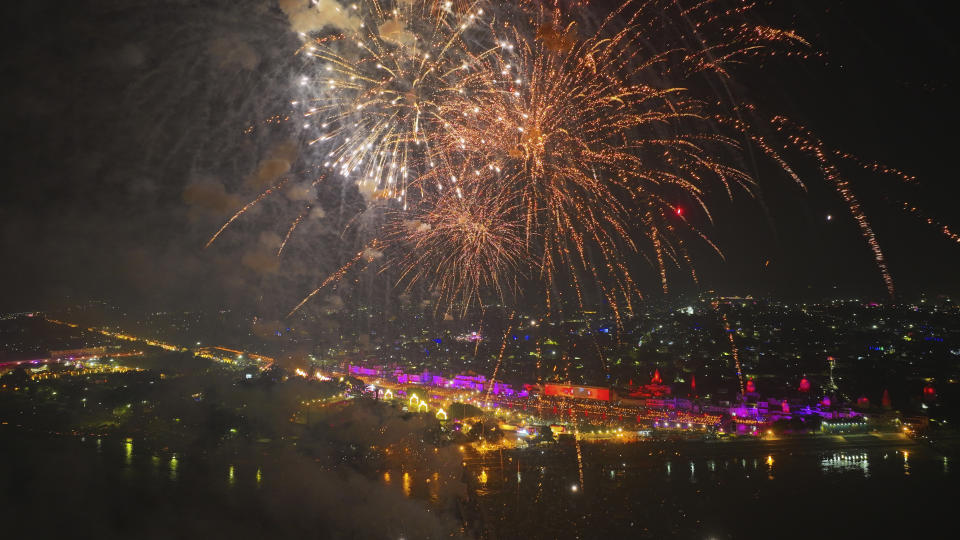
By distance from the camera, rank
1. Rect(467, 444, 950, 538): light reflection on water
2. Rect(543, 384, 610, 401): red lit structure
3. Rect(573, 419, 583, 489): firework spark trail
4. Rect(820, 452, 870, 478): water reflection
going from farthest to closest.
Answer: Rect(543, 384, 610, 401): red lit structure < Rect(820, 452, 870, 478): water reflection < Rect(573, 419, 583, 489): firework spark trail < Rect(467, 444, 950, 538): light reflection on water

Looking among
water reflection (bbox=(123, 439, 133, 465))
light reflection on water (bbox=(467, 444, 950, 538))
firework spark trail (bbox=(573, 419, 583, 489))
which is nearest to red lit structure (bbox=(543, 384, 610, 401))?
firework spark trail (bbox=(573, 419, 583, 489))

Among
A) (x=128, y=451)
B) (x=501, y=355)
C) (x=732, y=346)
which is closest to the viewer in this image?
(x=128, y=451)

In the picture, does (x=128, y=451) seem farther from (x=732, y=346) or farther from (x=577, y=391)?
(x=732, y=346)

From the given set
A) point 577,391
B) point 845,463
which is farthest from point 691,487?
point 577,391

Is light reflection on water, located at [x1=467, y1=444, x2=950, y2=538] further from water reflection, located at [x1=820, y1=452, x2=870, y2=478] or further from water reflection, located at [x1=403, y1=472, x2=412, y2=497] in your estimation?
water reflection, located at [x1=403, y1=472, x2=412, y2=497]

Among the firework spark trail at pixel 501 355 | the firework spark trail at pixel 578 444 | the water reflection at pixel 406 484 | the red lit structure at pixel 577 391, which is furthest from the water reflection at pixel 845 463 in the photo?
the firework spark trail at pixel 501 355

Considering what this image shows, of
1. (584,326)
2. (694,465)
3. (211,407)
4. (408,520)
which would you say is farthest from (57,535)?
(584,326)

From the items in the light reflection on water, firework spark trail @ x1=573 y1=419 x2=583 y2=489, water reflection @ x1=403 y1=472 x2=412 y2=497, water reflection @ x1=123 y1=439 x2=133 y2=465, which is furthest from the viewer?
firework spark trail @ x1=573 y1=419 x2=583 y2=489

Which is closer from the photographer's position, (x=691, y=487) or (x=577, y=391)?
(x=691, y=487)

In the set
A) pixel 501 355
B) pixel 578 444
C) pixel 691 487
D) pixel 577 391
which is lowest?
pixel 691 487

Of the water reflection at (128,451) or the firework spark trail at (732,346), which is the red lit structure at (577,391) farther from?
the water reflection at (128,451)

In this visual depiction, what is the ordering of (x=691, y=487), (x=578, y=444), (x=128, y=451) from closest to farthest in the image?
(x=128, y=451)
(x=691, y=487)
(x=578, y=444)
